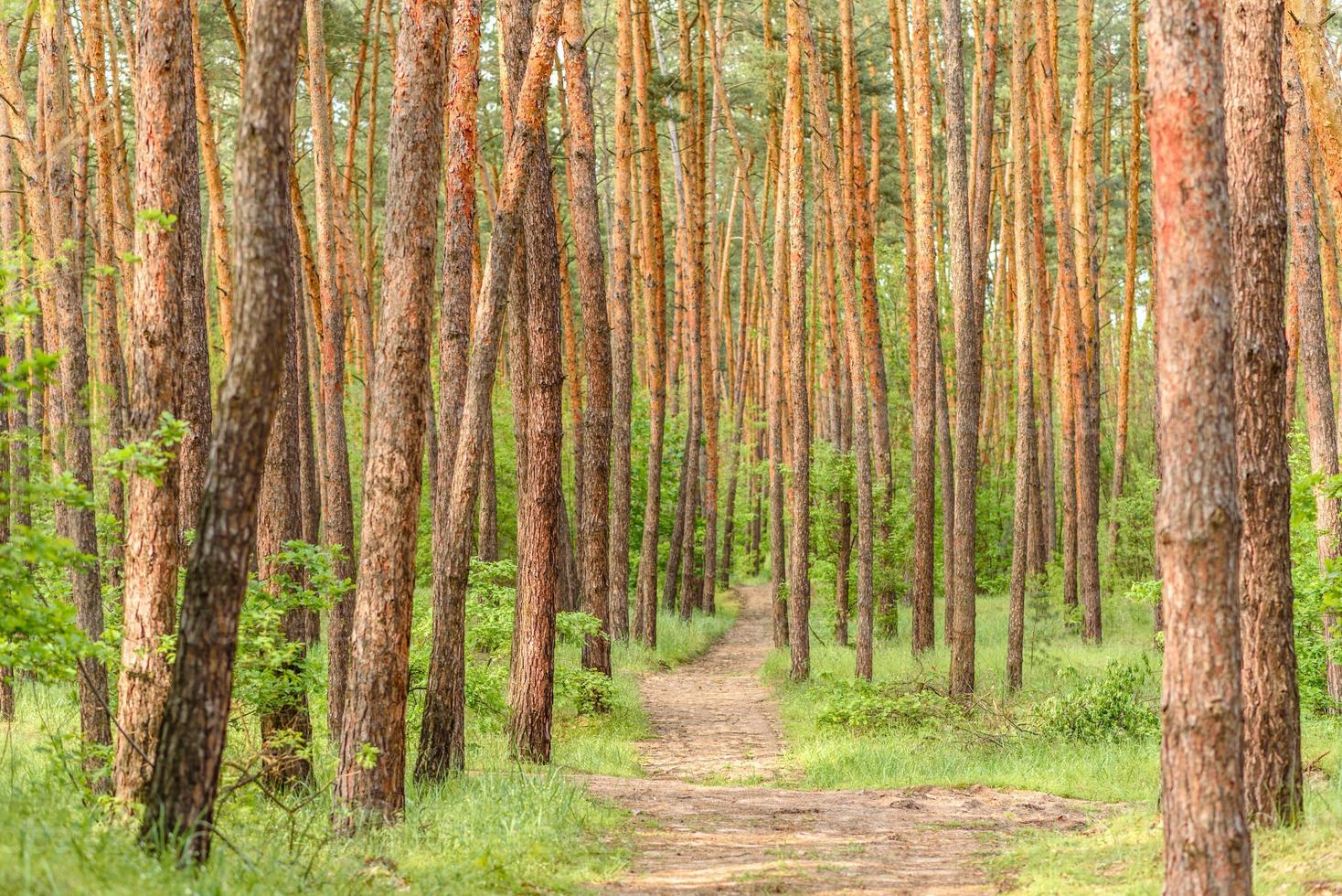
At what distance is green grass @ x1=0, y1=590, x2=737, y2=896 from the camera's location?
4637 millimetres

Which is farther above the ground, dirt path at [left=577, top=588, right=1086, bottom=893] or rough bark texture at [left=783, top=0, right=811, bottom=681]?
rough bark texture at [left=783, top=0, right=811, bottom=681]

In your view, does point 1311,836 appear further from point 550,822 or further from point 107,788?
point 107,788

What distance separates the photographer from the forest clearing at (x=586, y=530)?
5.18 meters

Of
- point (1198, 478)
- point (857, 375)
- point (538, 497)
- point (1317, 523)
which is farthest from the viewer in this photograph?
point (857, 375)

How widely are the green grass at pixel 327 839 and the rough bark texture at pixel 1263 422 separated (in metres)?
3.89

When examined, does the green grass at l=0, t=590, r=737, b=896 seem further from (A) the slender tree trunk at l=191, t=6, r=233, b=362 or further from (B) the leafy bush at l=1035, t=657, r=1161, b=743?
(A) the slender tree trunk at l=191, t=6, r=233, b=362

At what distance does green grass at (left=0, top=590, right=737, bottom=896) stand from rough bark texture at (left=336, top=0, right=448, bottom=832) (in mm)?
427

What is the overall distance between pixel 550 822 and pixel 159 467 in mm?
3581

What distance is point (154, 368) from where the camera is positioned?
21.2 feet

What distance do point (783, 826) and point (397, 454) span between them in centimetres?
382

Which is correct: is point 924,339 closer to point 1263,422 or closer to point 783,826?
point 783,826

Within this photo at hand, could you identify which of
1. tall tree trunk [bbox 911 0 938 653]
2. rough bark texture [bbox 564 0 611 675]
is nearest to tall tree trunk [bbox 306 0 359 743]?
rough bark texture [bbox 564 0 611 675]

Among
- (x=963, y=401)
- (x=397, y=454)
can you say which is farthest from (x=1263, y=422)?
(x=963, y=401)

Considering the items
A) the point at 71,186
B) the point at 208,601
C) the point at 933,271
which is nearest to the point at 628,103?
the point at 933,271
